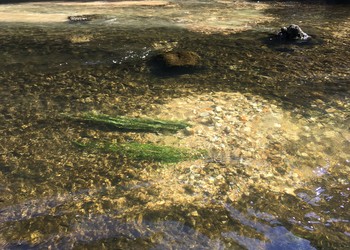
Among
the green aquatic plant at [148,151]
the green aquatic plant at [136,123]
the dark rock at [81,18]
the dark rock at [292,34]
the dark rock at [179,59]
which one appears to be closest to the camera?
the green aquatic plant at [148,151]

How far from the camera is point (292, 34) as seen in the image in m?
10.8

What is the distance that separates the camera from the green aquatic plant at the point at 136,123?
20.4 feet

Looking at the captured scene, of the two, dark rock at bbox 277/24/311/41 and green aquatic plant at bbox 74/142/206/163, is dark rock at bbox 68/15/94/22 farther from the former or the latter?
green aquatic plant at bbox 74/142/206/163

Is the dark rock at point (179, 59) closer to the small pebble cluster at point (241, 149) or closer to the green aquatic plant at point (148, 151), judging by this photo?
the small pebble cluster at point (241, 149)

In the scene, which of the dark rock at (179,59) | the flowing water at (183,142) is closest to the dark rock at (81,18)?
the flowing water at (183,142)

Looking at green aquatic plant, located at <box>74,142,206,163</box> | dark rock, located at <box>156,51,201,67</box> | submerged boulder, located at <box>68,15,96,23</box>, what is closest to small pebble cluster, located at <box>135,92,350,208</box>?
green aquatic plant, located at <box>74,142,206,163</box>

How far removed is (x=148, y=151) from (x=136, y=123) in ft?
3.10

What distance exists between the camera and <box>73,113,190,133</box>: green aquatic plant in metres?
6.23

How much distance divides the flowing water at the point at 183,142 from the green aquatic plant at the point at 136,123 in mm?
173

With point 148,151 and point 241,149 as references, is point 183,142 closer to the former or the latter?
point 148,151

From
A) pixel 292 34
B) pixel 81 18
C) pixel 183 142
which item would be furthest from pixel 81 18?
pixel 183 142

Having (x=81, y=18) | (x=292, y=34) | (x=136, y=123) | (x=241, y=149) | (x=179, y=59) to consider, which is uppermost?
(x=81, y=18)

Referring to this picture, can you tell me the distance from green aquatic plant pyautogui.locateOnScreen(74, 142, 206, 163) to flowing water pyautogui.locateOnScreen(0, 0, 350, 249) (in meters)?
0.13

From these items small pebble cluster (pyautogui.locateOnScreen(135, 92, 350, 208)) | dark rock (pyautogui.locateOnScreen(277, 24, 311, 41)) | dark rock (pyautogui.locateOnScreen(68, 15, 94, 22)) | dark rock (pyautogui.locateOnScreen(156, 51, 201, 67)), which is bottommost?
small pebble cluster (pyautogui.locateOnScreen(135, 92, 350, 208))
